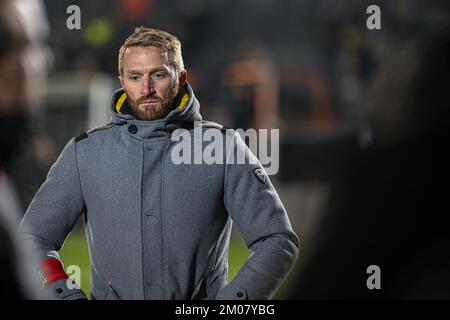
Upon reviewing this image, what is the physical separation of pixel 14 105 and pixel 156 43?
1.09 metres

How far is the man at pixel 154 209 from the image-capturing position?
6.66ft

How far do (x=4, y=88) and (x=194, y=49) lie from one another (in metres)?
9.19

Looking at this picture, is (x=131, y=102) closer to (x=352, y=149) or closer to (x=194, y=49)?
(x=352, y=149)

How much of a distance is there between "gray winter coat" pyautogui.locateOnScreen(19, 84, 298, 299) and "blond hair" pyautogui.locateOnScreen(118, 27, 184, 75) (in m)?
0.13

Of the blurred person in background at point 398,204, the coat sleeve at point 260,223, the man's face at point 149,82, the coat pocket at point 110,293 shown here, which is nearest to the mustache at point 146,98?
the man's face at point 149,82

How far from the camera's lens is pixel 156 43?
211 centimetres

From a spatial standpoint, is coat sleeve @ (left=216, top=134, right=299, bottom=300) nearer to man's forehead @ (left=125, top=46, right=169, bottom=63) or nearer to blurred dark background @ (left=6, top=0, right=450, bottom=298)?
man's forehead @ (left=125, top=46, right=169, bottom=63)

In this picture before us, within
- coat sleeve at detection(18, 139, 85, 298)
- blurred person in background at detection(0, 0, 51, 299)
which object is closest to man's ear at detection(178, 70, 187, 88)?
coat sleeve at detection(18, 139, 85, 298)

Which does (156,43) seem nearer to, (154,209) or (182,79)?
(182,79)

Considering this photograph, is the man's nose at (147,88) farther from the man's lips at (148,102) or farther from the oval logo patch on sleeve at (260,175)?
the oval logo patch on sleeve at (260,175)
